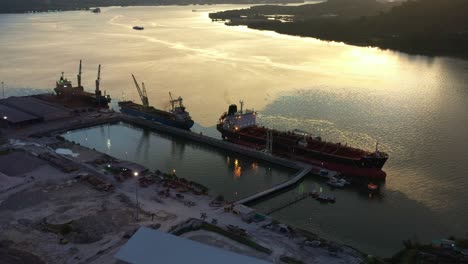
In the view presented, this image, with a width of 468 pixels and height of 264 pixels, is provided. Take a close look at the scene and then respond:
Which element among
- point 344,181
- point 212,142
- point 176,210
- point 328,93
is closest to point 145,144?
point 212,142

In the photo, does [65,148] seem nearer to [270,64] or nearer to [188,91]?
[188,91]

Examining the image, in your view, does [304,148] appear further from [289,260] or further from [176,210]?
[289,260]

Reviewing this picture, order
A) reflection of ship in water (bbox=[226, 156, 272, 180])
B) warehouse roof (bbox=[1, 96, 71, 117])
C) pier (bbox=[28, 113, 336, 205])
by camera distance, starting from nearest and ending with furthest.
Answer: pier (bbox=[28, 113, 336, 205]) → reflection of ship in water (bbox=[226, 156, 272, 180]) → warehouse roof (bbox=[1, 96, 71, 117])

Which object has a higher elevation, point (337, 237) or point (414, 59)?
point (414, 59)

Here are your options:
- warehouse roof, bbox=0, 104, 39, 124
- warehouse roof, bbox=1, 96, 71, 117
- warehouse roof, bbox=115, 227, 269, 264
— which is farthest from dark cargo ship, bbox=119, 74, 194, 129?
warehouse roof, bbox=115, 227, 269, 264

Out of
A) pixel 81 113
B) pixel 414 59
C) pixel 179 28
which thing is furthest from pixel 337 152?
pixel 179 28

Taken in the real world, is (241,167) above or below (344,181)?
below

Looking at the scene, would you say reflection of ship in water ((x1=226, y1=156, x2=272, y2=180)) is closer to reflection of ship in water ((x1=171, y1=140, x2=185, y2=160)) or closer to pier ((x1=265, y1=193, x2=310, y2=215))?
reflection of ship in water ((x1=171, y1=140, x2=185, y2=160))
